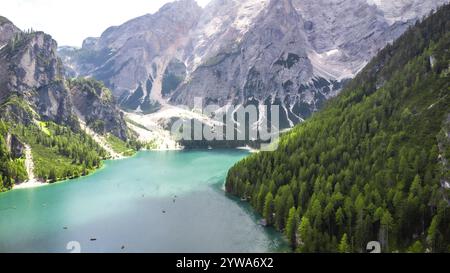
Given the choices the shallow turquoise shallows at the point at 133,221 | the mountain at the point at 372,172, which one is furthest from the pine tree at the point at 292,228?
the shallow turquoise shallows at the point at 133,221

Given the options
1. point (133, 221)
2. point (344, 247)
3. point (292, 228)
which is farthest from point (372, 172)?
Answer: point (133, 221)

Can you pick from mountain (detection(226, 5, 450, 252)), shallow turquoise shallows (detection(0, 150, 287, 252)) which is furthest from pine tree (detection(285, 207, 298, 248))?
shallow turquoise shallows (detection(0, 150, 287, 252))

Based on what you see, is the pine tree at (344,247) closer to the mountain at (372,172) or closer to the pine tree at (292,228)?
the mountain at (372,172)

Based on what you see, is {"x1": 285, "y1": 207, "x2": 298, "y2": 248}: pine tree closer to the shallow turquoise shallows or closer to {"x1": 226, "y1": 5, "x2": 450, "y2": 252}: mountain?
{"x1": 226, "y1": 5, "x2": 450, "y2": 252}: mountain

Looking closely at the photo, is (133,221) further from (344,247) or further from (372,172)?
(372,172)
